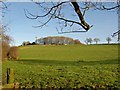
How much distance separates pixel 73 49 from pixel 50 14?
3174cm

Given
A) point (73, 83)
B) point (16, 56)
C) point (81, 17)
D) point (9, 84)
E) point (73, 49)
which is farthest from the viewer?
point (73, 49)

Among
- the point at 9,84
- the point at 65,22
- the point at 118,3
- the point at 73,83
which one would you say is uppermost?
the point at 118,3

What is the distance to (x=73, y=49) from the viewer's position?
33562 mm

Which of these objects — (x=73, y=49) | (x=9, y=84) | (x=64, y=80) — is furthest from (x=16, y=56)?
(x=9, y=84)

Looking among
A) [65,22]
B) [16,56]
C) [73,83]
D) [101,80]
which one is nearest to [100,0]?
[65,22]

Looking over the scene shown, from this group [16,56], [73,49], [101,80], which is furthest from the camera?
[73,49]

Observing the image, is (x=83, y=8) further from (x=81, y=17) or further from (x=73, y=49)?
(x=73, y=49)

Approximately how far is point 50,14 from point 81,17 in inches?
9.1

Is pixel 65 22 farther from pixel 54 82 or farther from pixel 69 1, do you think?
pixel 54 82

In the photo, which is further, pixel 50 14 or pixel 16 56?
pixel 16 56

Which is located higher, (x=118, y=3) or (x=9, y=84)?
(x=118, y=3)

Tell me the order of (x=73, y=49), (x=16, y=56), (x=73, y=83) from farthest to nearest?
(x=73, y=49)
(x=16, y=56)
(x=73, y=83)

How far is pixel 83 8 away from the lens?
1.85 metres

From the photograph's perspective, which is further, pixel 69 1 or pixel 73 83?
pixel 73 83
